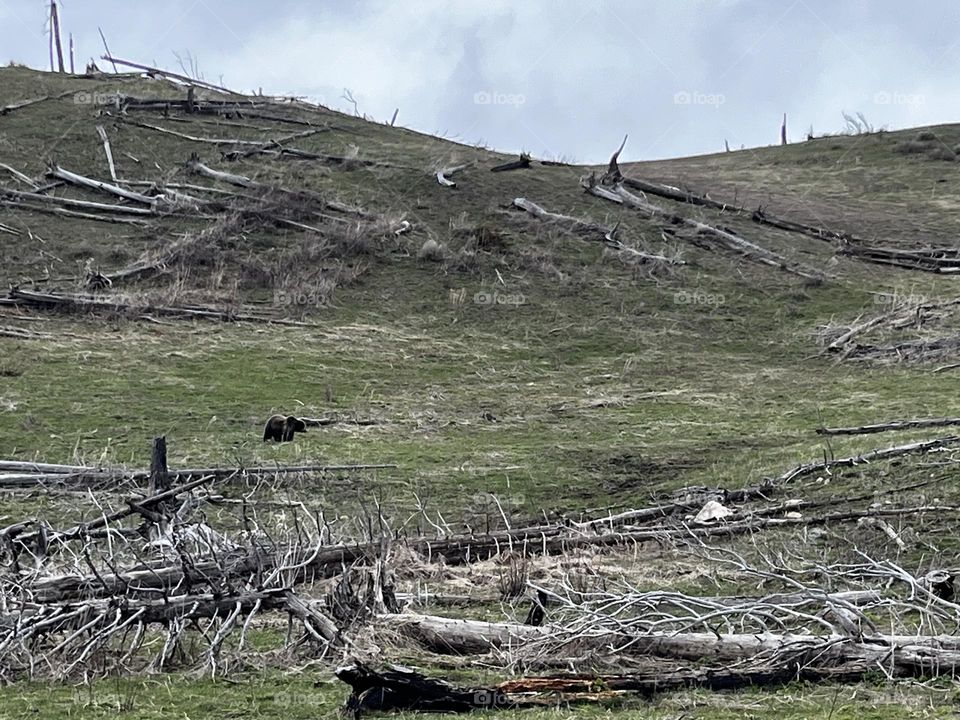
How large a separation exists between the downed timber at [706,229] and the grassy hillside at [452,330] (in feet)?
0.95

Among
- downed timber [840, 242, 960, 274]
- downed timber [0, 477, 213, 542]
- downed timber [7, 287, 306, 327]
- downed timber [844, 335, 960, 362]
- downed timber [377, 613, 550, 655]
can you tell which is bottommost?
downed timber [377, 613, 550, 655]

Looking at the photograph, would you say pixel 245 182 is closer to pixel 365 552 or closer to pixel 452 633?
pixel 365 552

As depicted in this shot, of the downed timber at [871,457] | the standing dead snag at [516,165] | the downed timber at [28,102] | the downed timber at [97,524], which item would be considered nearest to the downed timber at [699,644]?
the downed timber at [97,524]

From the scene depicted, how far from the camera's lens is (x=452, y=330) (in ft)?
72.1

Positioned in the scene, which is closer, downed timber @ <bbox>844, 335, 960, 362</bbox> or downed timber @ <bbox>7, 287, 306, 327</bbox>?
downed timber @ <bbox>844, 335, 960, 362</bbox>

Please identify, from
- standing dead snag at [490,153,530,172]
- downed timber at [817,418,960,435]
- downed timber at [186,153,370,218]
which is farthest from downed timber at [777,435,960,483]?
standing dead snag at [490,153,530,172]

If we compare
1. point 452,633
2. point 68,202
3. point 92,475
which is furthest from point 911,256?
point 452,633

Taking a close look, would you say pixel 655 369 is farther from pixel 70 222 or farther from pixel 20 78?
pixel 20 78

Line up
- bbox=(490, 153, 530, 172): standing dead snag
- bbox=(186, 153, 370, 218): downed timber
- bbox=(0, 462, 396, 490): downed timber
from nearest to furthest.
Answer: bbox=(0, 462, 396, 490): downed timber, bbox=(186, 153, 370, 218): downed timber, bbox=(490, 153, 530, 172): standing dead snag

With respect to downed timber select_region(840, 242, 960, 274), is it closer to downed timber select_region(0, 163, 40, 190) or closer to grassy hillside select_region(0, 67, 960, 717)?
grassy hillside select_region(0, 67, 960, 717)

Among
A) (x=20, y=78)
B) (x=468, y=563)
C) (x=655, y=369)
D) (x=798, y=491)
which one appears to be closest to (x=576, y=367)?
(x=655, y=369)

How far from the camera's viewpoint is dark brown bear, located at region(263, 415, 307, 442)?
1537 centimetres

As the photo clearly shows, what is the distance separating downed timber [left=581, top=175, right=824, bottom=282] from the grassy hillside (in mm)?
291

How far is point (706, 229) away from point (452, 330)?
703cm
